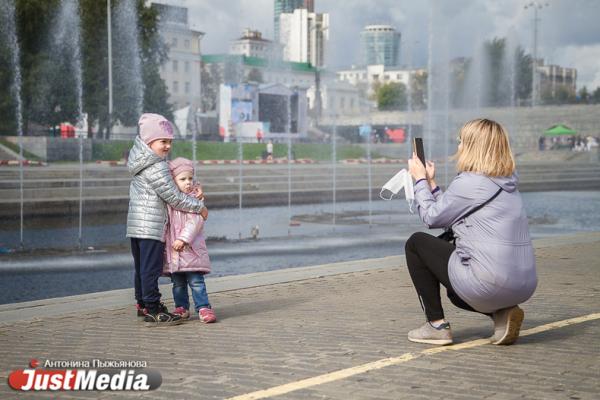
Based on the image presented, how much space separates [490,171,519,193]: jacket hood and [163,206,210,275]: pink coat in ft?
7.79

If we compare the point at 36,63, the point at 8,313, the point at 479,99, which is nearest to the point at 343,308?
the point at 8,313

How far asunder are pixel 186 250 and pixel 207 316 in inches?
20.4

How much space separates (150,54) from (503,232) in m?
57.6

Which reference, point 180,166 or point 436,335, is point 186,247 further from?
point 436,335

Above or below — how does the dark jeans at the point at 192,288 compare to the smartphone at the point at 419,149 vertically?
below

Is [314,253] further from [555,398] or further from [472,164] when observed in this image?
[555,398]

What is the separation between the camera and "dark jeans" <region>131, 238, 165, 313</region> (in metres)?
7.43

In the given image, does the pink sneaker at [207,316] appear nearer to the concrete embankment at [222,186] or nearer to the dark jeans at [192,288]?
the dark jeans at [192,288]

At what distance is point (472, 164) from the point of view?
6.21 meters

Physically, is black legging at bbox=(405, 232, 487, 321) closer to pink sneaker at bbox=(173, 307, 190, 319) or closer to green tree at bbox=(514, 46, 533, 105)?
pink sneaker at bbox=(173, 307, 190, 319)

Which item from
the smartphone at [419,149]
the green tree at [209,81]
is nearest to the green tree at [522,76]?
the green tree at [209,81]

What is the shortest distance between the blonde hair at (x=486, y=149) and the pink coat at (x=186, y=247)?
2.23m

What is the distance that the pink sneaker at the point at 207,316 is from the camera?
7.51m

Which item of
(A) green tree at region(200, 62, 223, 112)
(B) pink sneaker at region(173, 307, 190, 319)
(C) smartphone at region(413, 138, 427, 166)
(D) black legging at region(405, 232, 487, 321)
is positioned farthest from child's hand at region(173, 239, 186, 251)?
(A) green tree at region(200, 62, 223, 112)
